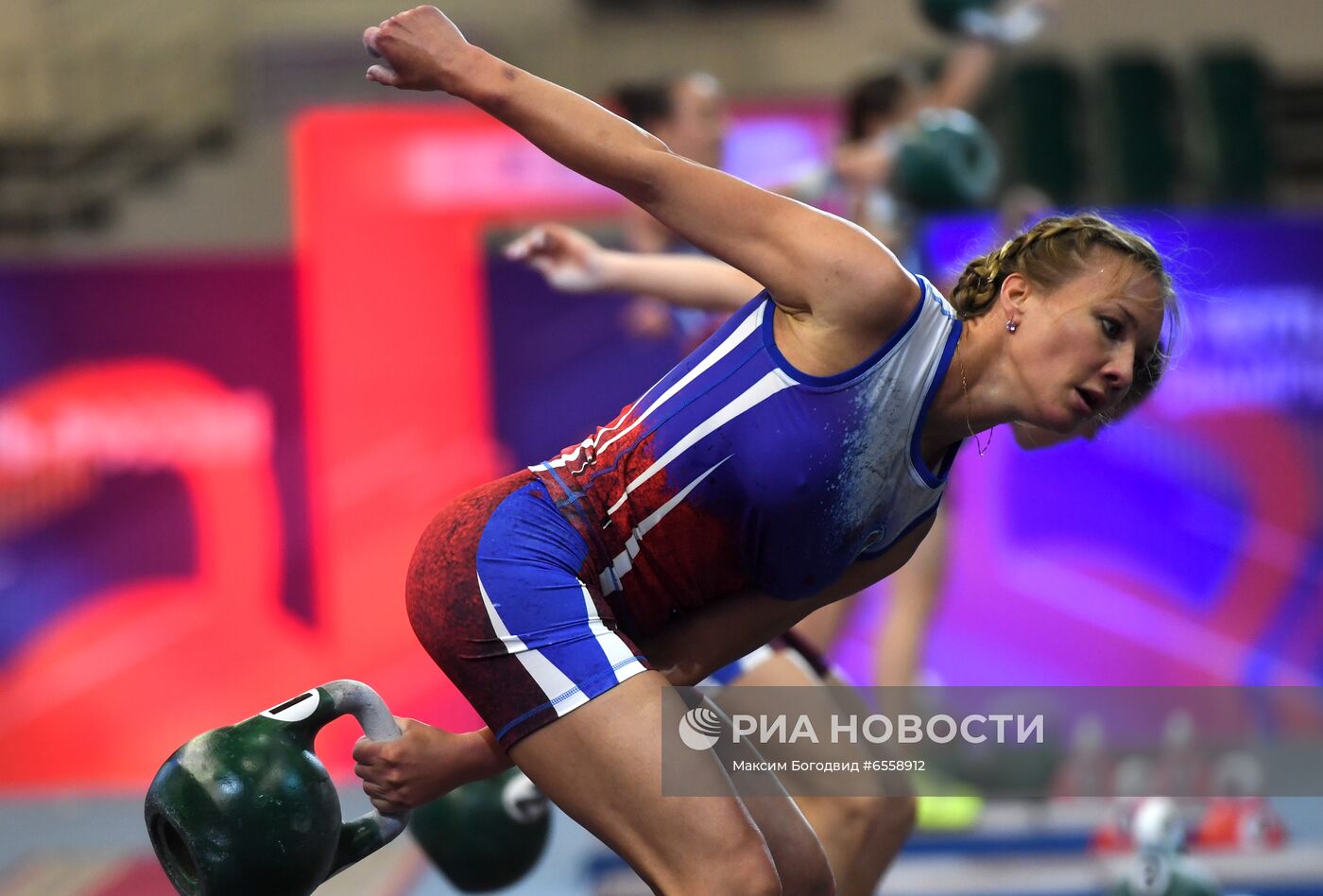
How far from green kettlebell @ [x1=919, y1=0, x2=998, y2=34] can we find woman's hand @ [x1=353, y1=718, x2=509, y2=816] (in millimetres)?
3112

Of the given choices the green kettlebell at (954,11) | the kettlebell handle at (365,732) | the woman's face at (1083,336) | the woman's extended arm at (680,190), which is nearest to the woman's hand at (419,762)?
the kettlebell handle at (365,732)

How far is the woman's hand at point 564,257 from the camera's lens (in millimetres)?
2783

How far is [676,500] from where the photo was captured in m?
2.07

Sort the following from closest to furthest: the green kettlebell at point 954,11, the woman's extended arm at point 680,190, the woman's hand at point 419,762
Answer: the woman's extended arm at point 680,190
the woman's hand at point 419,762
the green kettlebell at point 954,11

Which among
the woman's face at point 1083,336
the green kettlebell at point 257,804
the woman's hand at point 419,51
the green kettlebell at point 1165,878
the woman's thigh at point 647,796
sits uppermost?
the woman's hand at point 419,51

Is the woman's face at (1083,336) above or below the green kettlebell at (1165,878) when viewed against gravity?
above

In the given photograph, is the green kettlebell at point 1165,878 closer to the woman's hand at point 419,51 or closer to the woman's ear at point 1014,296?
the woman's ear at point 1014,296

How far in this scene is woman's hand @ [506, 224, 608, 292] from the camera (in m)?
2.78

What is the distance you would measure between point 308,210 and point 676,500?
437 centimetres

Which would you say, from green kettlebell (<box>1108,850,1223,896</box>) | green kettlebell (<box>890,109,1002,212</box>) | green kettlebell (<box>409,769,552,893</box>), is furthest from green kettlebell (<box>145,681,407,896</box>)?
green kettlebell (<box>890,109,1002,212</box>)

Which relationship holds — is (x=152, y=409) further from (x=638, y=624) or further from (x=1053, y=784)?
(x=638, y=624)

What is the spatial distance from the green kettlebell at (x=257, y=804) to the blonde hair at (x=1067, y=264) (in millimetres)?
1043

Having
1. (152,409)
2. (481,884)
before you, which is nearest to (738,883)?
(481,884)

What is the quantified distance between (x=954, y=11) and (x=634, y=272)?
7.47ft
